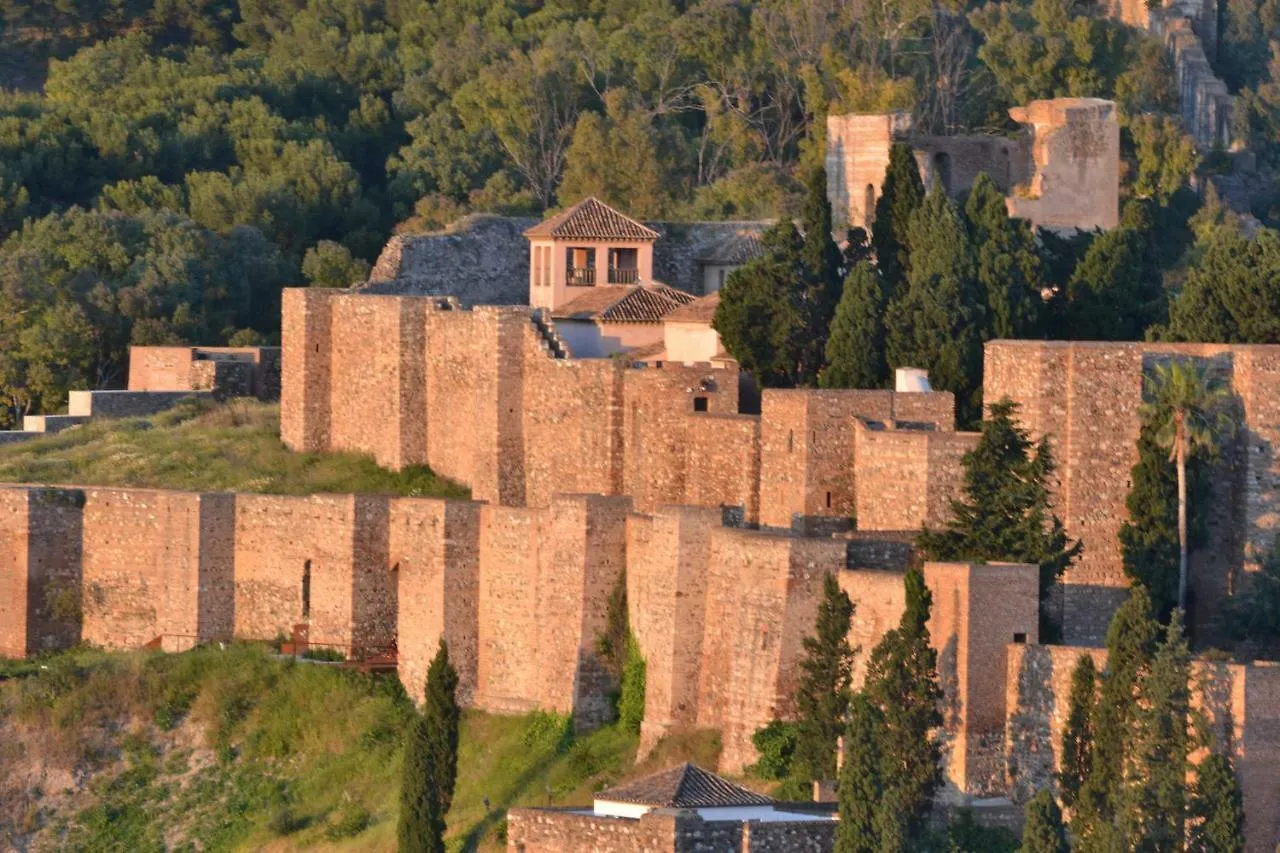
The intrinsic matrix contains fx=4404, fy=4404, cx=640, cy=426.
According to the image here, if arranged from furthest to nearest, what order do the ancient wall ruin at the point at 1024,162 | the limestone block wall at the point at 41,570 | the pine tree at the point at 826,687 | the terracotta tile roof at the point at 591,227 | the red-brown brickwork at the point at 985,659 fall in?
the ancient wall ruin at the point at 1024,162, the terracotta tile roof at the point at 591,227, the limestone block wall at the point at 41,570, the pine tree at the point at 826,687, the red-brown brickwork at the point at 985,659

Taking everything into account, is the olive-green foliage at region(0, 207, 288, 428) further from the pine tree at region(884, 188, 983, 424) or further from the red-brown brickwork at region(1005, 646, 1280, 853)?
the red-brown brickwork at region(1005, 646, 1280, 853)

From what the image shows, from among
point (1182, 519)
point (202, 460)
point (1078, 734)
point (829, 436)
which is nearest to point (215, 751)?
point (202, 460)

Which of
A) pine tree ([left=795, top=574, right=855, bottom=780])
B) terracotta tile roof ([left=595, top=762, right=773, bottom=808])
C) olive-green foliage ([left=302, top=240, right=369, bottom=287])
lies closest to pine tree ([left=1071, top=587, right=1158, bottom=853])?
pine tree ([left=795, top=574, right=855, bottom=780])

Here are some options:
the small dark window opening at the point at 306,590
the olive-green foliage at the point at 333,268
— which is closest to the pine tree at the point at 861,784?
the small dark window opening at the point at 306,590

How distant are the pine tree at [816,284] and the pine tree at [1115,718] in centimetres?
1009

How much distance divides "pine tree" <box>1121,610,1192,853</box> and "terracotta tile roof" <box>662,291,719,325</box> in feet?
43.4

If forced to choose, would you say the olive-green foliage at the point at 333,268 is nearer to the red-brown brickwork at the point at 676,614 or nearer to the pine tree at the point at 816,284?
the pine tree at the point at 816,284

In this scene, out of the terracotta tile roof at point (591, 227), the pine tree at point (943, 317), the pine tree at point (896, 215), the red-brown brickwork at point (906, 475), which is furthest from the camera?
the terracotta tile roof at point (591, 227)

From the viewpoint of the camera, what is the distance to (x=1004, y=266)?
4912 centimetres

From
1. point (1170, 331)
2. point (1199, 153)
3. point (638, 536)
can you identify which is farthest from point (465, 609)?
point (1199, 153)

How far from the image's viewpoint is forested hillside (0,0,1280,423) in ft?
211

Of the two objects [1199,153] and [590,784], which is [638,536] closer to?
[590,784]

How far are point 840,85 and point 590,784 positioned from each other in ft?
81.5

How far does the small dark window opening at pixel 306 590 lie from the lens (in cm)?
5038
